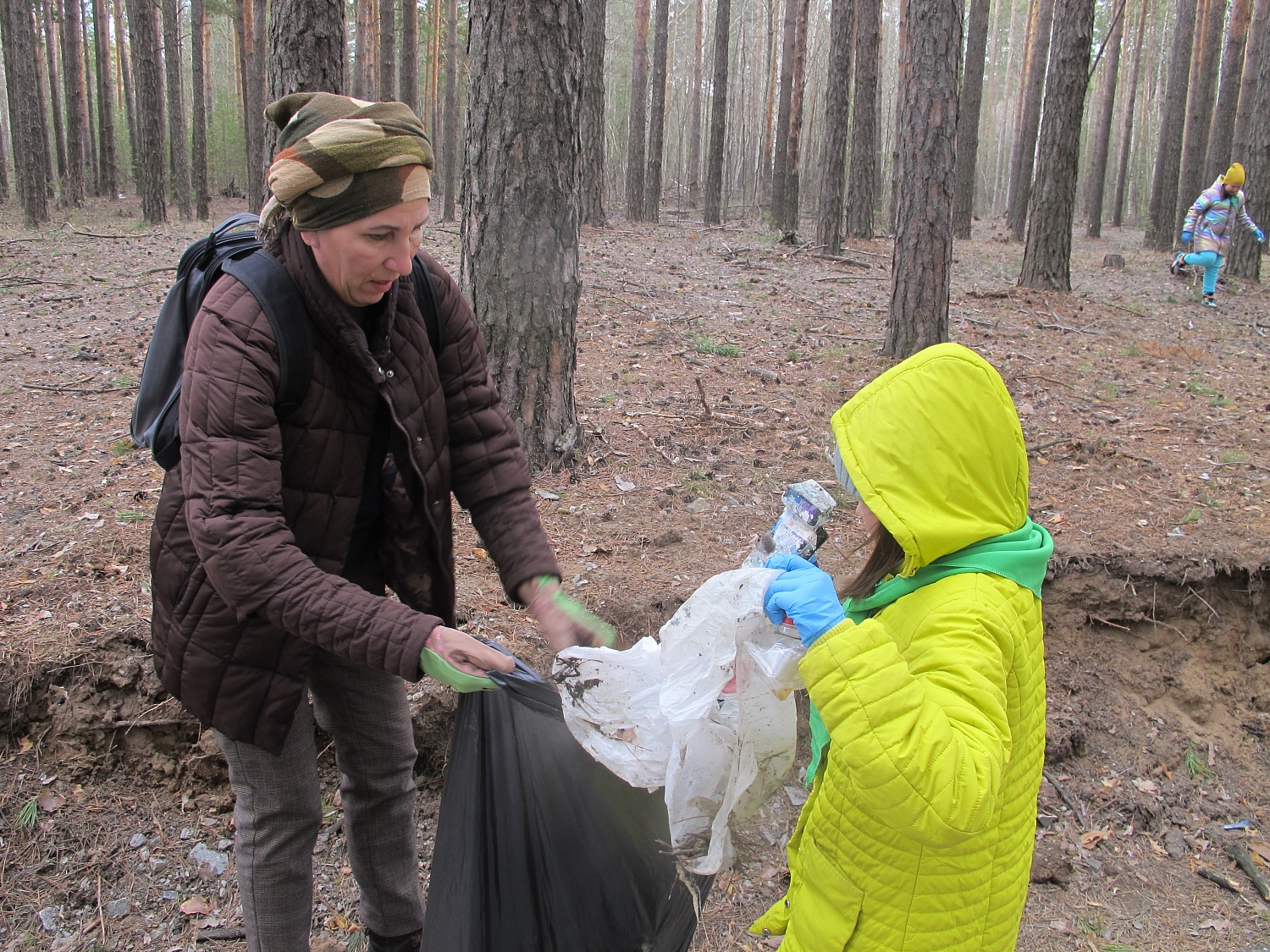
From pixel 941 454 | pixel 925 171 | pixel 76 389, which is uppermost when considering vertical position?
pixel 925 171

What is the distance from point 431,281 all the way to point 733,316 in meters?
6.73

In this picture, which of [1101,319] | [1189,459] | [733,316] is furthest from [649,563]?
[1101,319]

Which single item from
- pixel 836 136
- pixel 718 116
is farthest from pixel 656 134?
pixel 836 136

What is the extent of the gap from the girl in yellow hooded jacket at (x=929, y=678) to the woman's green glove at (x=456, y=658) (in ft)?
1.88

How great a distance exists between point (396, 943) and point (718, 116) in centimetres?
1619

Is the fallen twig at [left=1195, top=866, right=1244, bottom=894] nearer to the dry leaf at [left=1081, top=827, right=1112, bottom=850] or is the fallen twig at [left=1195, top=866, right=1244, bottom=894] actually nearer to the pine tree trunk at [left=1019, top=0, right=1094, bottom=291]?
the dry leaf at [left=1081, top=827, right=1112, bottom=850]

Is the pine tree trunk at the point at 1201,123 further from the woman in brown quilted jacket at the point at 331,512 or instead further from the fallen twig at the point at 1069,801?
the woman in brown quilted jacket at the point at 331,512

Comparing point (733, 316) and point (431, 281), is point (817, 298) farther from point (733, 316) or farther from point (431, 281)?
point (431, 281)

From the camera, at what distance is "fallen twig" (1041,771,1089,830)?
3.68m

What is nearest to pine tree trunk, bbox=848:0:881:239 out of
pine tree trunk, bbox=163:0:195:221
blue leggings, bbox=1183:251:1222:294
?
blue leggings, bbox=1183:251:1222:294

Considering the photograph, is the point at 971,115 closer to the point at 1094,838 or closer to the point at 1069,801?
the point at 1069,801

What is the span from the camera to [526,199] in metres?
4.32

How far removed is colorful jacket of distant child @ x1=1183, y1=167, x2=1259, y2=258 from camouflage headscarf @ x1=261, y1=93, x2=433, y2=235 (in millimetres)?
12413

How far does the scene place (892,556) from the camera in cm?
166
